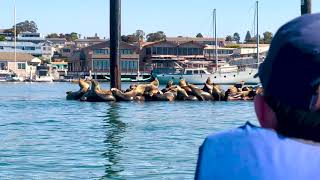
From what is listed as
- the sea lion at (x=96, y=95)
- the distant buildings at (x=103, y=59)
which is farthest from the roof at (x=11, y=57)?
the sea lion at (x=96, y=95)

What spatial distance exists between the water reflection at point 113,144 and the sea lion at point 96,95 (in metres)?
12.3

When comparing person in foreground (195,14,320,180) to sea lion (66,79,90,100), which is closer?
person in foreground (195,14,320,180)

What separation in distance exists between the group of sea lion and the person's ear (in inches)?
1638

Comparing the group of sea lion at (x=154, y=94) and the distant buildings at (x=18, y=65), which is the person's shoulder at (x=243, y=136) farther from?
the distant buildings at (x=18, y=65)

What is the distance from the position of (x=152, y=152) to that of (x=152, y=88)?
30638mm

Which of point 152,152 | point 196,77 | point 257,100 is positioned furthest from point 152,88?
point 196,77

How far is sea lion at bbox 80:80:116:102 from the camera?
43.9m

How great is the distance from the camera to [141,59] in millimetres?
129250

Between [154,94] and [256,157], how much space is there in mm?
44134

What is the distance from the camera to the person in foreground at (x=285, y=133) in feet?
6.60

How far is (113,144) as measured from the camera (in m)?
18.5

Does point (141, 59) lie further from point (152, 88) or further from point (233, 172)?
point (233, 172)

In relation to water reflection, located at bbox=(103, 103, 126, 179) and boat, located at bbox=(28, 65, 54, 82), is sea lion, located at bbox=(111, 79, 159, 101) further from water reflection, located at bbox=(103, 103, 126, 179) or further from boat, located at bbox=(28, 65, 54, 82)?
boat, located at bbox=(28, 65, 54, 82)

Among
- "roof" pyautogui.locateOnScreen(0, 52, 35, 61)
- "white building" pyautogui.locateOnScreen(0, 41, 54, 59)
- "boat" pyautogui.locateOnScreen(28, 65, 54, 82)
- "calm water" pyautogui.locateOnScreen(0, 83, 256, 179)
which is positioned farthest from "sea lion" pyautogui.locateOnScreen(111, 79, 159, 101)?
"white building" pyautogui.locateOnScreen(0, 41, 54, 59)
